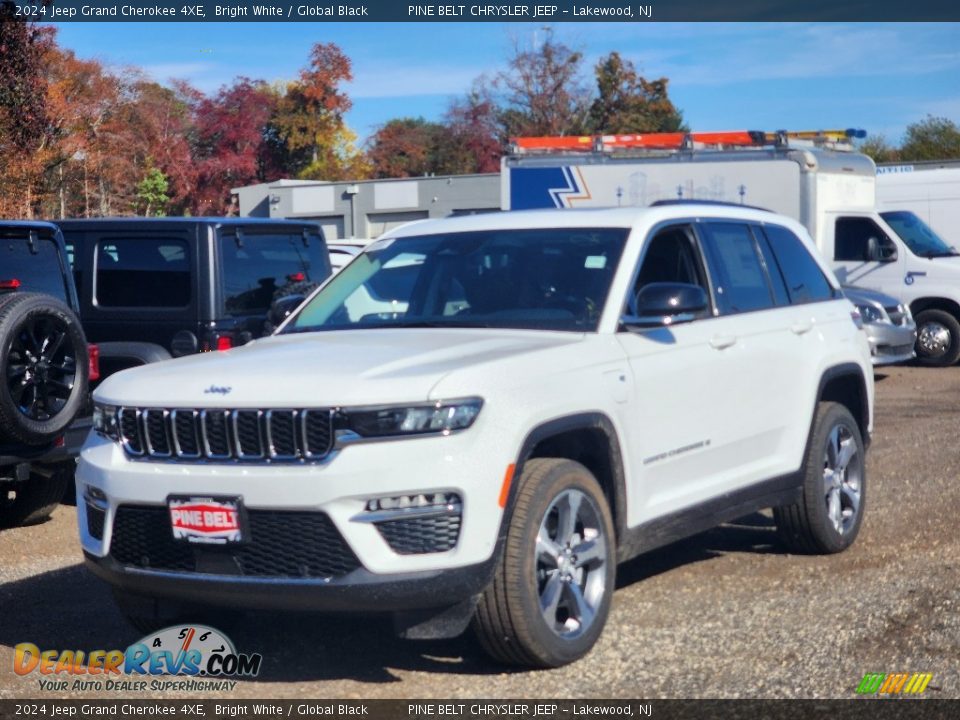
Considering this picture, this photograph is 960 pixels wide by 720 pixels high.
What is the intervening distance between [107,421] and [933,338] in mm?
15230

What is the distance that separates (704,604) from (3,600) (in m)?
3.41

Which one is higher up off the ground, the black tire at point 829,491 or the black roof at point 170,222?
the black roof at point 170,222

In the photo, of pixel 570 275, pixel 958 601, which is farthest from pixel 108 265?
pixel 958 601

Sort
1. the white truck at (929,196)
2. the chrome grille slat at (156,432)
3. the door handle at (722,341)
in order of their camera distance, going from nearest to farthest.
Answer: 1. the chrome grille slat at (156,432)
2. the door handle at (722,341)
3. the white truck at (929,196)

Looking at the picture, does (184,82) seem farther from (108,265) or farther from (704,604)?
(704,604)

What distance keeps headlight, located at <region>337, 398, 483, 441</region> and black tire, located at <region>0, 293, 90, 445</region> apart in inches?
124

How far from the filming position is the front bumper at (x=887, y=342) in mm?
15797

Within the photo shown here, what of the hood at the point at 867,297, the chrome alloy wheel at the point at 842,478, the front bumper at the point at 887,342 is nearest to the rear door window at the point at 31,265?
the chrome alloy wheel at the point at 842,478

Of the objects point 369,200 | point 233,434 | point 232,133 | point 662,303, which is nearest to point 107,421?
point 233,434

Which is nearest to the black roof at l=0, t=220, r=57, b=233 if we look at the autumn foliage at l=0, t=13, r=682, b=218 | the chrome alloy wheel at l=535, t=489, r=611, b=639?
the chrome alloy wheel at l=535, t=489, r=611, b=639

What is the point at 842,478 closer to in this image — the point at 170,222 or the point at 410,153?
the point at 170,222

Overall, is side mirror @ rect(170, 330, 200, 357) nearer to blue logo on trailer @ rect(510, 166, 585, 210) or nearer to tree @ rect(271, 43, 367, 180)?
blue logo on trailer @ rect(510, 166, 585, 210)

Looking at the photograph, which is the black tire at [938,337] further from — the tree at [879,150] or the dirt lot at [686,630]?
the tree at [879,150]

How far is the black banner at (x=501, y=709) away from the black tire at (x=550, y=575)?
0.25m
